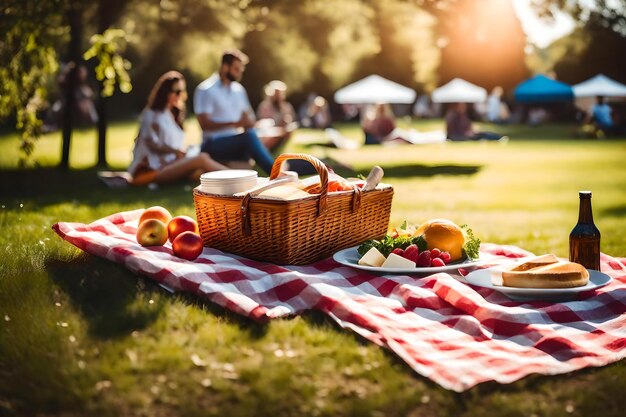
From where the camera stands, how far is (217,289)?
4219mm

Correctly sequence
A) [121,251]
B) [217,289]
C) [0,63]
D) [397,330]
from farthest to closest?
[0,63], [121,251], [217,289], [397,330]

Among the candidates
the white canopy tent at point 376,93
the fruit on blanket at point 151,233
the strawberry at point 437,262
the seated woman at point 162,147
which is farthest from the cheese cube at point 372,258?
the white canopy tent at point 376,93

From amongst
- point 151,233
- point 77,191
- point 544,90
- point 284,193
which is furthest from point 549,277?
point 544,90

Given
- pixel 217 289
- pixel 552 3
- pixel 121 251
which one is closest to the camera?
pixel 217 289

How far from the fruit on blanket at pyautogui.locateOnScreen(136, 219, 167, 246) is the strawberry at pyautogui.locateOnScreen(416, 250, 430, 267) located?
170 centimetres

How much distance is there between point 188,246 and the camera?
4863 mm

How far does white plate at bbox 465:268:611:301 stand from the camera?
4332 mm

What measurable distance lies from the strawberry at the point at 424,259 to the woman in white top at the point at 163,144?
5.53 m

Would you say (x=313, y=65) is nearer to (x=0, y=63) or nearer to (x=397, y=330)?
(x=0, y=63)

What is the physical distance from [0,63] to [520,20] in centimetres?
5790

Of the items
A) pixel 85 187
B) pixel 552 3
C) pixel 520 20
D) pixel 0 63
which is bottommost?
pixel 85 187

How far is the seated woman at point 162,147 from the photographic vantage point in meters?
10.1

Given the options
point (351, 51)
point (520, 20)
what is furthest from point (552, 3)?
point (520, 20)

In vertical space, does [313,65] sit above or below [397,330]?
above
